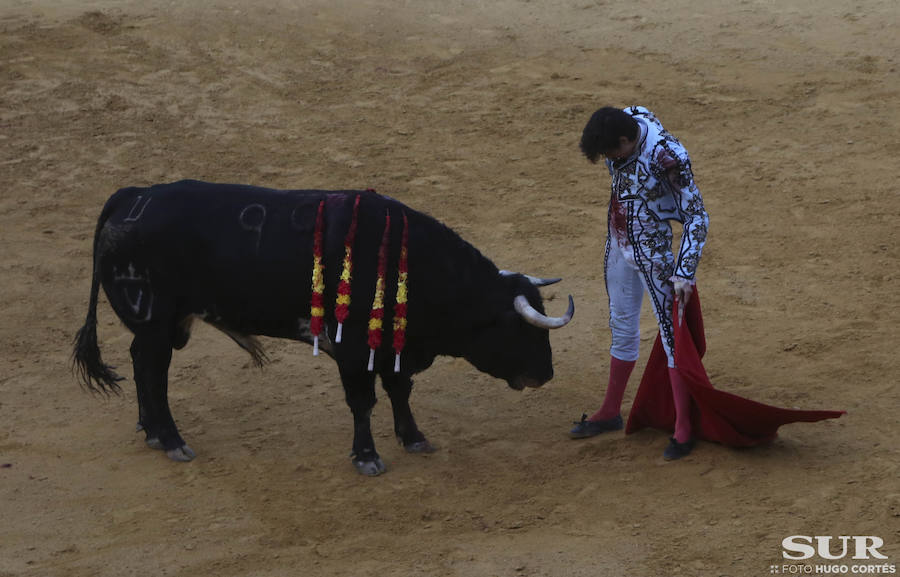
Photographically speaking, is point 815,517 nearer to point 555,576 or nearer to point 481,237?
point 555,576

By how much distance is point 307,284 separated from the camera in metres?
6.34

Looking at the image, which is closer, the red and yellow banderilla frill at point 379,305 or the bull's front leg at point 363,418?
the red and yellow banderilla frill at point 379,305

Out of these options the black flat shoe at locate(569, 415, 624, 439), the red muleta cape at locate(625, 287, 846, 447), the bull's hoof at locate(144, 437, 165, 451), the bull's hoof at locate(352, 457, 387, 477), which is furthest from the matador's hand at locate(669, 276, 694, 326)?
the bull's hoof at locate(144, 437, 165, 451)

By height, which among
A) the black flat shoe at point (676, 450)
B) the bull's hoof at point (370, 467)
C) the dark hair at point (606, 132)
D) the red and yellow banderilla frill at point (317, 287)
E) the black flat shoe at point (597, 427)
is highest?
the dark hair at point (606, 132)

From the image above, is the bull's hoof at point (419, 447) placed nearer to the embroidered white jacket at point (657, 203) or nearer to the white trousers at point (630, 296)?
the white trousers at point (630, 296)

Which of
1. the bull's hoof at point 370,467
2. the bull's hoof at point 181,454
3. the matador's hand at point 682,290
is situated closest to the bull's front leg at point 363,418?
the bull's hoof at point 370,467

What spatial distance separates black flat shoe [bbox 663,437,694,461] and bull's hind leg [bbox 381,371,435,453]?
1368 millimetres

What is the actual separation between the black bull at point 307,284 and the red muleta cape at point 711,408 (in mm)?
632

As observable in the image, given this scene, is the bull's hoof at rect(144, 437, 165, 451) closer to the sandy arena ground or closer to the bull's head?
the sandy arena ground

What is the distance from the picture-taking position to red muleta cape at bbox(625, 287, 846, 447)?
19.5 ft

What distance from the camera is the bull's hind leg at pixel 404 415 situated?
21.9 ft

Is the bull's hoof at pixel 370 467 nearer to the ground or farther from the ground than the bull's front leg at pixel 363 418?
nearer to the ground

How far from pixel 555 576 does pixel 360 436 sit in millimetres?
1694

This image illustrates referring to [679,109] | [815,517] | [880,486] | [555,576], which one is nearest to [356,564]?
[555,576]
